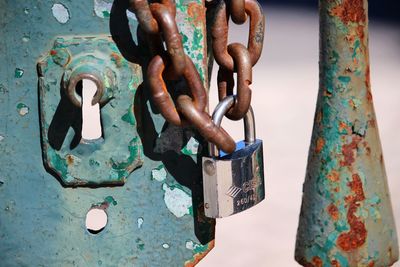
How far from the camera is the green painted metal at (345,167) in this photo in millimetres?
1140

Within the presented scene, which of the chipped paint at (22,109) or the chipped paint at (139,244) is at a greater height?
the chipped paint at (22,109)

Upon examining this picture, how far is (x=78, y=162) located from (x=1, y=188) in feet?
0.35

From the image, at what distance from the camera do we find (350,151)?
116 cm

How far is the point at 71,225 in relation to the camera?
1.13 m

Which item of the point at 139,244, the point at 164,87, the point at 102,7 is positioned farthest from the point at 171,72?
the point at 139,244

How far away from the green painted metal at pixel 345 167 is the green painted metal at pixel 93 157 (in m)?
0.15

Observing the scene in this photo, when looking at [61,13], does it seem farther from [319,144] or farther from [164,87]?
[319,144]

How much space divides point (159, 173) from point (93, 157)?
0.27 ft

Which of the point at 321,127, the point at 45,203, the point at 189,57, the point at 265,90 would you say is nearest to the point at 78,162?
the point at 45,203

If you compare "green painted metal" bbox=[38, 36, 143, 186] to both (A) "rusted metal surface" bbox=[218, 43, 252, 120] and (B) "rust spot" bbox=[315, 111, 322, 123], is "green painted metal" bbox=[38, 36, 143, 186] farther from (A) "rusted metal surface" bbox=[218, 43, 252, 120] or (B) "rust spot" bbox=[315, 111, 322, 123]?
(B) "rust spot" bbox=[315, 111, 322, 123]

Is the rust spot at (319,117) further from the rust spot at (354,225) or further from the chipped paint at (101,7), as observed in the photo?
the chipped paint at (101,7)

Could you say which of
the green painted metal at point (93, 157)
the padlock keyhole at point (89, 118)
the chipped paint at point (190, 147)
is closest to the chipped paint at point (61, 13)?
the green painted metal at point (93, 157)

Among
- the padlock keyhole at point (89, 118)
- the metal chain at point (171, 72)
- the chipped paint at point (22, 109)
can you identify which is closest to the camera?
the metal chain at point (171, 72)

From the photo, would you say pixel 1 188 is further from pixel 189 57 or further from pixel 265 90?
Answer: pixel 265 90
